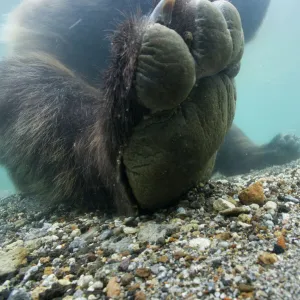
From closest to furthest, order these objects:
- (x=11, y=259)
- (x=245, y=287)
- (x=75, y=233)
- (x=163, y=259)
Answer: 1. (x=245, y=287)
2. (x=163, y=259)
3. (x=11, y=259)
4. (x=75, y=233)

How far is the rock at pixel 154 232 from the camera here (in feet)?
4.05

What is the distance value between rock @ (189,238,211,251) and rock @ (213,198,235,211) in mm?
277

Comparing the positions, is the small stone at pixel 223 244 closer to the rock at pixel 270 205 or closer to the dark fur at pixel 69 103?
the rock at pixel 270 205

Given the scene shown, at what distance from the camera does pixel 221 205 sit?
1.42 meters

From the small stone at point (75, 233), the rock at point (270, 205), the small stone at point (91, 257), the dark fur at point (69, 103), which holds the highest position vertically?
the dark fur at point (69, 103)

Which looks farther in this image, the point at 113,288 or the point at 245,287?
the point at 113,288

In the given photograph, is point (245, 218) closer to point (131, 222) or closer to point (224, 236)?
point (224, 236)

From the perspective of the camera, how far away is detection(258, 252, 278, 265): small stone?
3.13 ft

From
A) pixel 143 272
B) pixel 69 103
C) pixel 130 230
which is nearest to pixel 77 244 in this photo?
pixel 130 230

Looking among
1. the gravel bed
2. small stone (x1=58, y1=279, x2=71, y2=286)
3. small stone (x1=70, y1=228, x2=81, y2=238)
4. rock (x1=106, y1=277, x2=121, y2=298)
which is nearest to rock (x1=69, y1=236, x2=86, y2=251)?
the gravel bed

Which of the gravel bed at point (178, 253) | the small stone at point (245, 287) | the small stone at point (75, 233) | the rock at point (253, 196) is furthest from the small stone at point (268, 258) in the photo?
the small stone at point (75, 233)

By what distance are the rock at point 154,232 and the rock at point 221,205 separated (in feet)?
0.76

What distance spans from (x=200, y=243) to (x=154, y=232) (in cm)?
22

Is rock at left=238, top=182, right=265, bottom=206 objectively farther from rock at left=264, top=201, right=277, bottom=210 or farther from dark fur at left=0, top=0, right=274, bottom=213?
dark fur at left=0, top=0, right=274, bottom=213
